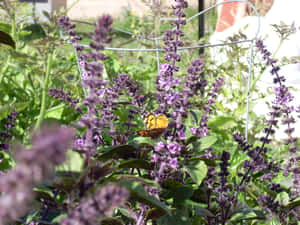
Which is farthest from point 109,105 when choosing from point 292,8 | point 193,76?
point 292,8

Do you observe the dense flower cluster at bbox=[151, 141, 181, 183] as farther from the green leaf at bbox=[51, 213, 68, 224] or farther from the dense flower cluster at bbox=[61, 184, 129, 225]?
the dense flower cluster at bbox=[61, 184, 129, 225]

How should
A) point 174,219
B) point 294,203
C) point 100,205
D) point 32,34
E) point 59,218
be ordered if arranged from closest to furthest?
point 100,205
point 59,218
point 174,219
point 294,203
point 32,34

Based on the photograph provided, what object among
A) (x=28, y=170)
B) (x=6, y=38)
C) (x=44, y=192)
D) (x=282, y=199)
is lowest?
(x=282, y=199)

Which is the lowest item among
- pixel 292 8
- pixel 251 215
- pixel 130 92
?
pixel 251 215

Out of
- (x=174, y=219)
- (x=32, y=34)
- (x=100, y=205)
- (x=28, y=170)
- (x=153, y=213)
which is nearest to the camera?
(x=28, y=170)

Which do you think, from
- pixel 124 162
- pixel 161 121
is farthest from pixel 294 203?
pixel 124 162

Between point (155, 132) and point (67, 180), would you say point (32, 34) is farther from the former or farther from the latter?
point (67, 180)

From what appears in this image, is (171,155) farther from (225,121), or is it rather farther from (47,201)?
(225,121)

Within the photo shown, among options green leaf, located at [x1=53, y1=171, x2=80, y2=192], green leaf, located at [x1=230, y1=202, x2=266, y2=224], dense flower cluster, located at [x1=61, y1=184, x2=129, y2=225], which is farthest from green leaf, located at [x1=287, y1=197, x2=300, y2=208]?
dense flower cluster, located at [x1=61, y1=184, x2=129, y2=225]
